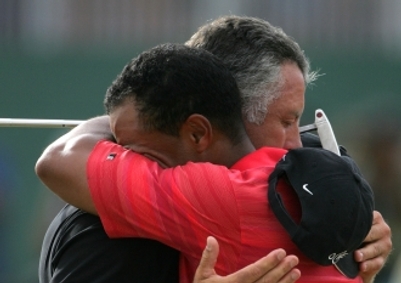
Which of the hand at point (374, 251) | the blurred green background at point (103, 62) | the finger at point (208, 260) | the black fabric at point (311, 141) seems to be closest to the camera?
the finger at point (208, 260)

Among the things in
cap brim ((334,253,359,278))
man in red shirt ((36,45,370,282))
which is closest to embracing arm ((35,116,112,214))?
man in red shirt ((36,45,370,282))

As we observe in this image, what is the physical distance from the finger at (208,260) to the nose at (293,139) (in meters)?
0.52

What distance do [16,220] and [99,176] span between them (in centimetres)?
540

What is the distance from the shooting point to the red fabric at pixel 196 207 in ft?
7.49

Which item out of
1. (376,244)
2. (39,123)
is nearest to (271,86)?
(376,244)

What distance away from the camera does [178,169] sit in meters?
2.36

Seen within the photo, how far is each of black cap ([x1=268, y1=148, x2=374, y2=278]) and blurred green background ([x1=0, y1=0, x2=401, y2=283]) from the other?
183 inches

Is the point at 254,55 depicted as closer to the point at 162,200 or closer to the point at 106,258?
the point at 162,200

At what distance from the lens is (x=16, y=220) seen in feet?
25.0

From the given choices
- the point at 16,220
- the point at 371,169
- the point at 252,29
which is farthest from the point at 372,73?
the point at 252,29

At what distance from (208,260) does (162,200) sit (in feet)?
0.72

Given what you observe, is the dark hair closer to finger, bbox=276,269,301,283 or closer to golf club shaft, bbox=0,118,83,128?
finger, bbox=276,269,301,283

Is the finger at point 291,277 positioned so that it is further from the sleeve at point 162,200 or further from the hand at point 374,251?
the hand at point 374,251

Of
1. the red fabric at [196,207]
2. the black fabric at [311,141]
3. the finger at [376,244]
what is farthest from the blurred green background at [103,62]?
the red fabric at [196,207]
